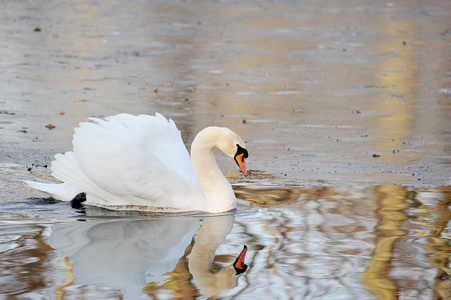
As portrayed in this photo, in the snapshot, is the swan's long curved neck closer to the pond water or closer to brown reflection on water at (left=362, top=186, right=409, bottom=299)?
the pond water

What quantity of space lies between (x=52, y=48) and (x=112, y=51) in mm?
1283

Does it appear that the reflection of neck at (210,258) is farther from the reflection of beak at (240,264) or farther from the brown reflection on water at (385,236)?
the brown reflection on water at (385,236)

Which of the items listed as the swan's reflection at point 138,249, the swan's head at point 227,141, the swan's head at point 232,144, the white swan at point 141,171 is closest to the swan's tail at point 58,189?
the white swan at point 141,171

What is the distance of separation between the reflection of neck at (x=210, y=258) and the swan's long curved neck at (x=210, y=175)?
15 cm

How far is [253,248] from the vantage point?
6.16 meters

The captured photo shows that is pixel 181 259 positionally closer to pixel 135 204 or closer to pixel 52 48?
pixel 135 204

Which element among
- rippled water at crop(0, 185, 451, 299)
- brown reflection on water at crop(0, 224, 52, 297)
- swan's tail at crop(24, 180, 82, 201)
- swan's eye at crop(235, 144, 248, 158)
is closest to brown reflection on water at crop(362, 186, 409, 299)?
rippled water at crop(0, 185, 451, 299)

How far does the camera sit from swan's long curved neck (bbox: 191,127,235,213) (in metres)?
7.37

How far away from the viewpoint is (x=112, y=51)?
56.1 feet

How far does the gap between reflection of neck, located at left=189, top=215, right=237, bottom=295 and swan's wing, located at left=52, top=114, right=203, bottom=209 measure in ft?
1.38

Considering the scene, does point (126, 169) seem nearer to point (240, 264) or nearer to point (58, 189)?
point (58, 189)

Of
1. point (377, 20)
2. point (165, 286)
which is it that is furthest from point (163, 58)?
point (165, 286)

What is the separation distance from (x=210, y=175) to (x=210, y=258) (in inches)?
63.4

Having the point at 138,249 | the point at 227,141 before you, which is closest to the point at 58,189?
the point at 227,141
